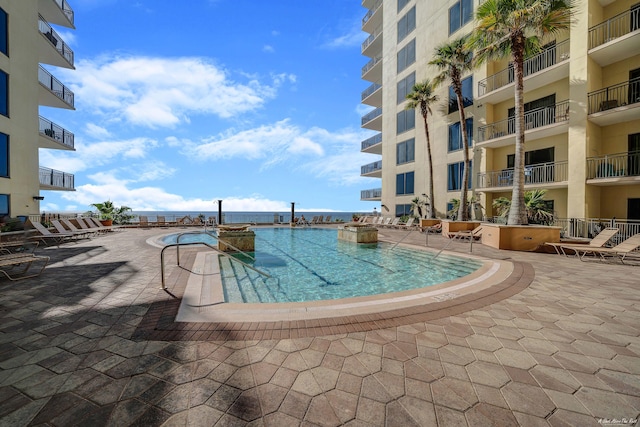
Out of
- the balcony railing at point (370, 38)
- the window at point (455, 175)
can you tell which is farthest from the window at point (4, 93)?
the balcony railing at point (370, 38)

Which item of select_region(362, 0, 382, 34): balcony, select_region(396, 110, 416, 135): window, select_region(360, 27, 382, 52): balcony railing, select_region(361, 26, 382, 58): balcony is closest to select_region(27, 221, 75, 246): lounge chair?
select_region(396, 110, 416, 135): window

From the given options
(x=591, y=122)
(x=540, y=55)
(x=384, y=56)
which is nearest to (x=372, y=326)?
(x=591, y=122)

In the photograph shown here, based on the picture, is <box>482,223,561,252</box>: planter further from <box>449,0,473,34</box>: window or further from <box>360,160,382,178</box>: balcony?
<box>360,160,382,178</box>: balcony

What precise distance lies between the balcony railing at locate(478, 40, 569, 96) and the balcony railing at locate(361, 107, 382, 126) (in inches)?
506

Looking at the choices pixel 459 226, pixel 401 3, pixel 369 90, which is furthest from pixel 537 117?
pixel 369 90

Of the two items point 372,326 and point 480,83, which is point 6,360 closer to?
point 372,326

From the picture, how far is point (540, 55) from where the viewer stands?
46.9 feet

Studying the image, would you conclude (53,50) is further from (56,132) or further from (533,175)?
(533,175)

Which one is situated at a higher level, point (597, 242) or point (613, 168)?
point (613, 168)

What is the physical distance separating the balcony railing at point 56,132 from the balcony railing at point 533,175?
27541mm

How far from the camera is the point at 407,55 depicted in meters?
23.2

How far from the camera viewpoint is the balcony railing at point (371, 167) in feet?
92.9

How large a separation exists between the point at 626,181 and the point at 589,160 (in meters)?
1.70

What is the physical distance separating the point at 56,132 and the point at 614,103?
3090 centimetres
